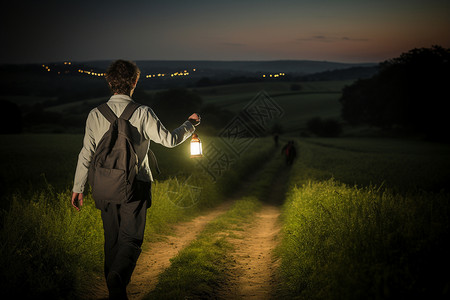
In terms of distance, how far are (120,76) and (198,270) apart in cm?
310

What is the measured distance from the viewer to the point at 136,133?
3705mm

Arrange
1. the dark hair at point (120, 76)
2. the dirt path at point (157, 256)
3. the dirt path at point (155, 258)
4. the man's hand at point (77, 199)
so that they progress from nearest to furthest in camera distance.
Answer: the dark hair at point (120, 76), the man's hand at point (77, 199), the dirt path at point (155, 258), the dirt path at point (157, 256)

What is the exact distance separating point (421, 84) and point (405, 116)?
502cm

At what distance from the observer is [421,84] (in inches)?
1923

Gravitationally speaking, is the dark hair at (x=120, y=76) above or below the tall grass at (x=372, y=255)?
above

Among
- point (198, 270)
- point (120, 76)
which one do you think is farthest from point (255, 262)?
point (120, 76)

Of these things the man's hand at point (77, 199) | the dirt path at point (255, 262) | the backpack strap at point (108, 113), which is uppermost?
the backpack strap at point (108, 113)

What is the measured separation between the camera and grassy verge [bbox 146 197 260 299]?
14.7 ft

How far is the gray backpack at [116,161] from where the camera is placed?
3596 millimetres

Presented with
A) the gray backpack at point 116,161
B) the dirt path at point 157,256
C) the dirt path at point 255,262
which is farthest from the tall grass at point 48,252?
the dirt path at point 255,262

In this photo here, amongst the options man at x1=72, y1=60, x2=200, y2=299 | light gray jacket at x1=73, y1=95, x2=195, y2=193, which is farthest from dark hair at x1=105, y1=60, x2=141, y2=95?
light gray jacket at x1=73, y1=95, x2=195, y2=193

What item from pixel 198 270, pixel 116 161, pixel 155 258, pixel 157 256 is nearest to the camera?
pixel 116 161

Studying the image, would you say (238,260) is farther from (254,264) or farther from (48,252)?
(48,252)

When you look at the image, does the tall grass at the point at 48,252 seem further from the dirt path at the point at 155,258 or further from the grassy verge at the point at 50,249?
the dirt path at the point at 155,258
